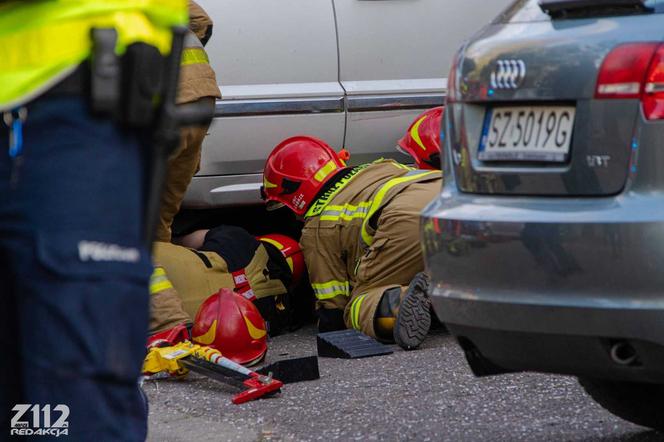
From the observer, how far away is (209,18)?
607 cm

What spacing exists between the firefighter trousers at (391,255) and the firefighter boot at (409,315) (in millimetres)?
180

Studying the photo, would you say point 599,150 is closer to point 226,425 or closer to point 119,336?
point 119,336

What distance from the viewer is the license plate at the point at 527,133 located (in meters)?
3.23

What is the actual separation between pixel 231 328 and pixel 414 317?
85cm

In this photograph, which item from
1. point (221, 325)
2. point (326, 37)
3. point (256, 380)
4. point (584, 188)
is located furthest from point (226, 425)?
point (326, 37)

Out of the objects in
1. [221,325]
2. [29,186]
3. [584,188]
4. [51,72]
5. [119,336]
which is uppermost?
[51,72]

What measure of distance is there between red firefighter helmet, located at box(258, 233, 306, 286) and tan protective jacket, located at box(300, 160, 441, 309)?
0.10 metres

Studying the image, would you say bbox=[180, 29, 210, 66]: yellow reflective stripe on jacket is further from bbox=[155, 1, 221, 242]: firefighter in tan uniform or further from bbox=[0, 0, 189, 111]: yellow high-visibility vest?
bbox=[0, 0, 189, 111]: yellow high-visibility vest

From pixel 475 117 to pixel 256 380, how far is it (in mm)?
1883

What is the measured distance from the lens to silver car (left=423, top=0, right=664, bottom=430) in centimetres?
301

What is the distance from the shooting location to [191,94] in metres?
5.96

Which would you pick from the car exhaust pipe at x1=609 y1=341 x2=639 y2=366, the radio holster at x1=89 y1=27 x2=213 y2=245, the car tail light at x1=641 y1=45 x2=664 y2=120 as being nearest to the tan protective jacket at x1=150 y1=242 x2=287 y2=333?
the car exhaust pipe at x1=609 y1=341 x2=639 y2=366

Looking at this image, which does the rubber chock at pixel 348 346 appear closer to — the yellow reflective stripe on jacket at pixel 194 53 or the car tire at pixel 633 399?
the yellow reflective stripe on jacket at pixel 194 53

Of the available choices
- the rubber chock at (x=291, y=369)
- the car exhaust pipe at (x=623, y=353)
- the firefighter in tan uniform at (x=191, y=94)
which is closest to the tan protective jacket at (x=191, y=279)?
the firefighter in tan uniform at (x=191, y=94)
